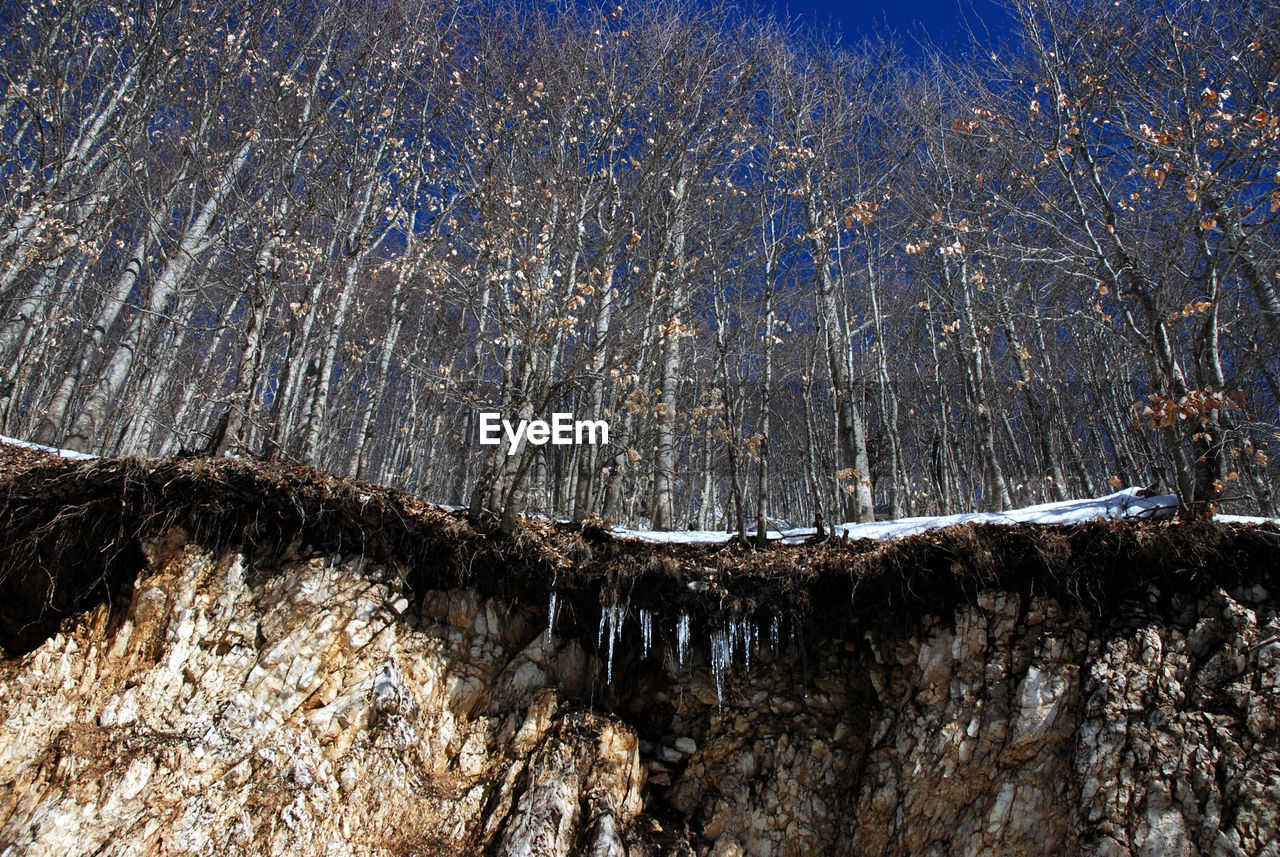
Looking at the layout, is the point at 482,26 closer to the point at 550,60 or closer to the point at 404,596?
the point at 550,60

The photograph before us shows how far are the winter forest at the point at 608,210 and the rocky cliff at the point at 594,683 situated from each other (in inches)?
32.3

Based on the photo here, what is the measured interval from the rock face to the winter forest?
51.0 inches

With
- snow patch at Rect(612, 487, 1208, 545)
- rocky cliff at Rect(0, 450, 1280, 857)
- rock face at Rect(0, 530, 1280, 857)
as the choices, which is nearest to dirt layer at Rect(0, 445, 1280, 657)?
rocky cliff at Rect(0, 450, 1280, 857)

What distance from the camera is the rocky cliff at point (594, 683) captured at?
408 cm

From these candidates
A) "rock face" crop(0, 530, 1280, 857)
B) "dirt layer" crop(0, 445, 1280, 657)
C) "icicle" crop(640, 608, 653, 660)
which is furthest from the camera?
"icicle" crop(640, 608, 653, 660)

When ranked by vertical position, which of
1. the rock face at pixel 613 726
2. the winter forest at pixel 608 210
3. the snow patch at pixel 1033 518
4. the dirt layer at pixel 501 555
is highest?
the winter forest at pixel 608 210

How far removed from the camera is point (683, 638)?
17.9ft

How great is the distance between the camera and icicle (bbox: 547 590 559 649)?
17.9 ft

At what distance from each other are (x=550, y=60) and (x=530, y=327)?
16.5ft

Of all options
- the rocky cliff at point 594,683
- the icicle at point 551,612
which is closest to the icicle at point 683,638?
the rocky cliff at point 594,683

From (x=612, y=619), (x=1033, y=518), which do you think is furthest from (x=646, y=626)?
(x=1033, y=518)

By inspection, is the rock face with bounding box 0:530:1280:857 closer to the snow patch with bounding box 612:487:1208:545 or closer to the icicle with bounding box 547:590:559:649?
the icicle with bounding box 547:590:559:649

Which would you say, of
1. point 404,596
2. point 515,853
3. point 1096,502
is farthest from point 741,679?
point 1096,502

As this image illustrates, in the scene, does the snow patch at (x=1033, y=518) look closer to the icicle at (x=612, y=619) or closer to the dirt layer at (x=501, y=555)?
the dirt layer at (x=501, y=555)
